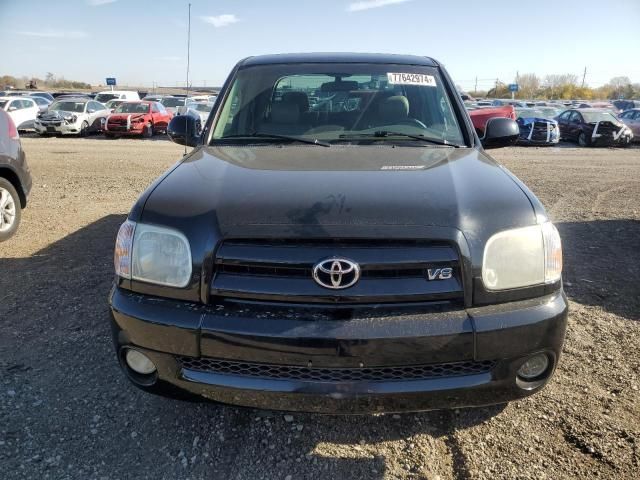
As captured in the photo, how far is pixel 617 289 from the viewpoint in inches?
177

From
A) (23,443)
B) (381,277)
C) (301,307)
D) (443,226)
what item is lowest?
(23,443)

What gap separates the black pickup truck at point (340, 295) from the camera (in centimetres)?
205

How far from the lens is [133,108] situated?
21.0 m

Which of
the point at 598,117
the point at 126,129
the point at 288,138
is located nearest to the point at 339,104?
the point at 288,138

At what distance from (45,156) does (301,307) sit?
14.0m

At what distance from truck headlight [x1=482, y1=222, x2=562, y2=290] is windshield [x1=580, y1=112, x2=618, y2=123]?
20.1 metres

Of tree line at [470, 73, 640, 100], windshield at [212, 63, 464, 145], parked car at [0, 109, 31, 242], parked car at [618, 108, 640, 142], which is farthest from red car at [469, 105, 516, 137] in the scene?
tree line at [470, 73, 640, 100]

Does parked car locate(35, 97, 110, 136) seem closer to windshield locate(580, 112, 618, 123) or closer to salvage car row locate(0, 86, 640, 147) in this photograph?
salvage car row locate(0, 86, 640, 147)

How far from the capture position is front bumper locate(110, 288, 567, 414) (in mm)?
2023

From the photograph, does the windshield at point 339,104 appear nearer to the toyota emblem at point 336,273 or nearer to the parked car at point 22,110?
the toyota emblem at point 336,273

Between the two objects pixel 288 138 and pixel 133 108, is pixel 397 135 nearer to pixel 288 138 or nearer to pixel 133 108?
pixel 288 138

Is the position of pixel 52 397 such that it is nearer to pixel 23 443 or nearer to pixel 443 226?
pixel 23 443

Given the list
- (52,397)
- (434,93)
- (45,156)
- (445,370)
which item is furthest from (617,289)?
(45,156)

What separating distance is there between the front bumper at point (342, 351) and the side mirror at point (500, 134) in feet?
6.26
